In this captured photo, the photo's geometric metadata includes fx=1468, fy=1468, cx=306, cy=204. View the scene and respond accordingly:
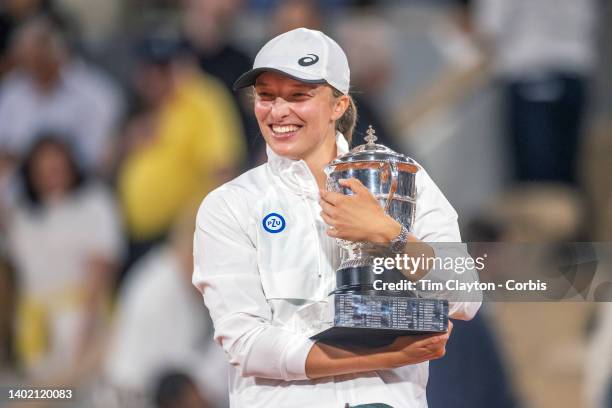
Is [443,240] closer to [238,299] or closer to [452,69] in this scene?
[238,299]

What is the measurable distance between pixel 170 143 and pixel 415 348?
2.84 meters

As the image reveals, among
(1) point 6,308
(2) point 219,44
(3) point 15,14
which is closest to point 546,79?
(2) point 219,44

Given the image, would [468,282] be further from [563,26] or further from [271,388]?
[563,26]

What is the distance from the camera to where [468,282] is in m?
2.59

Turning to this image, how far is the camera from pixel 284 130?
2.63 meters

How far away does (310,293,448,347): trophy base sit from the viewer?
245 cm

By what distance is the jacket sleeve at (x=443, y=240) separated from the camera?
2.57 m

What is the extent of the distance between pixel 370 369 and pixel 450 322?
0.17 meters

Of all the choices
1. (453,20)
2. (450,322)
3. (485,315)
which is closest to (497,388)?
(485,315)

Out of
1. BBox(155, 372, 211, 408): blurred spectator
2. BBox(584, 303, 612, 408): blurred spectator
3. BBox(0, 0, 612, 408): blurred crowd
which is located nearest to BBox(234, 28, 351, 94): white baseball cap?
BBox(0, 0, 612, 408): blurred crowd

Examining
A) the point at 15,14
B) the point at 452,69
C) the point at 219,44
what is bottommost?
the point at 219,44

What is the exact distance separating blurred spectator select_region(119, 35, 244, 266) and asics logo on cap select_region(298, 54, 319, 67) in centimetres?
195

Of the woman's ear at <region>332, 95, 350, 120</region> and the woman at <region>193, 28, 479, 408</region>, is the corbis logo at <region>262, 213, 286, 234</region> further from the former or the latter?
the woman's ear at <region>332, 95, 350, 120</region>

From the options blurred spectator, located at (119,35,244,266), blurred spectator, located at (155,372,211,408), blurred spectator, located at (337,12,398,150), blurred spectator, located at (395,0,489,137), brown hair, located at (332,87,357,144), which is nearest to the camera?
brown hair, located at (332,87,357,144)
